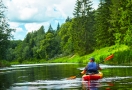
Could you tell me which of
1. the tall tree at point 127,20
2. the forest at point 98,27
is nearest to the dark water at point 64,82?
the tall tree at point 127,20

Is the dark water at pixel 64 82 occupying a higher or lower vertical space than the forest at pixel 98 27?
lower

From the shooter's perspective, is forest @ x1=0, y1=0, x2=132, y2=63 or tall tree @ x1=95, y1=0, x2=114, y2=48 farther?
tall tree @ x1=95, y1=0, x2=114, y2=48

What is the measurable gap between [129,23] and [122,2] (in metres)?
6.24

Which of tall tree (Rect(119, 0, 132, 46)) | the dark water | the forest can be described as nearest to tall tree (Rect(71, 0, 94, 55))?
the forest

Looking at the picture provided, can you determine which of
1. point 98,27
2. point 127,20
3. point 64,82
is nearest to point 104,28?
point 98,27

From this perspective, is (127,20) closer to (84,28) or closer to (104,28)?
(104,28)

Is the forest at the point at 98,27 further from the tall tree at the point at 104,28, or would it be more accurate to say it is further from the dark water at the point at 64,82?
the dark water at the point at 64,82

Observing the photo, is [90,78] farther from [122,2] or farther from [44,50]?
[44,50]

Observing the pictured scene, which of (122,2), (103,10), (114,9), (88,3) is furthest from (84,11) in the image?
(122,2)

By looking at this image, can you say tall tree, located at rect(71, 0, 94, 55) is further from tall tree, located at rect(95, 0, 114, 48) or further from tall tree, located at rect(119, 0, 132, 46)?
tall tree, located at rect(119, 0, 132, 46)

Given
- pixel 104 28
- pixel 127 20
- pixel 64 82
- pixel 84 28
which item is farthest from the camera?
pixel 84 28

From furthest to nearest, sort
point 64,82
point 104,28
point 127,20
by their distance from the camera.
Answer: point 104,28 < point 127,20 < point 64,82

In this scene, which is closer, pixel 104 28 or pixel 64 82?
pixel 64 82

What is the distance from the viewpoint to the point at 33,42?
172250 millimetres
